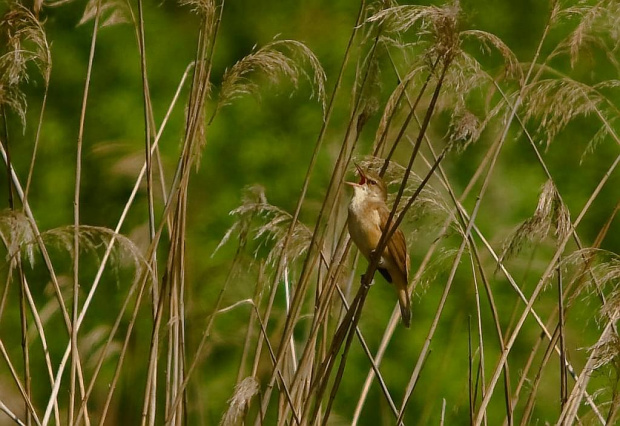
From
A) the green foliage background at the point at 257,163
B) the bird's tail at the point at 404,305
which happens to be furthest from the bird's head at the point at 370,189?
the green foliage background at the point at 257,163

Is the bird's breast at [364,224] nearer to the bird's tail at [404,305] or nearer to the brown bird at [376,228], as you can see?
the brown bird at [376,228]

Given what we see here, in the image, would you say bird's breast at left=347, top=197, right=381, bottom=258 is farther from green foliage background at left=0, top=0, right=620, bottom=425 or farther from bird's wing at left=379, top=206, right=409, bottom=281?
green foliage background at left=0, top=0, right=620, bottom=425

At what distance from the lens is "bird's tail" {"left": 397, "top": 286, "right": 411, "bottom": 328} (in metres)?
2.31

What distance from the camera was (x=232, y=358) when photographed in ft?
13.9

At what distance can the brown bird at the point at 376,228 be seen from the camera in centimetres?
224

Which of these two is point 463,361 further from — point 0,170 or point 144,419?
point 144,419

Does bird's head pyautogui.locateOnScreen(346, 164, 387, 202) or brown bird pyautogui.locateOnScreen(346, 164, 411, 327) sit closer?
brown bird pyautogui.locateOnScreen(346, 164, 411, 327)

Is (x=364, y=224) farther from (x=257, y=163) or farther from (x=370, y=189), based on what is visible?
(x=257, y=163)

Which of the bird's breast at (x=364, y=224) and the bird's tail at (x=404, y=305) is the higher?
the bird's breast at (x=364, y=224)

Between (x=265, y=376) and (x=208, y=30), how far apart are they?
2.15m

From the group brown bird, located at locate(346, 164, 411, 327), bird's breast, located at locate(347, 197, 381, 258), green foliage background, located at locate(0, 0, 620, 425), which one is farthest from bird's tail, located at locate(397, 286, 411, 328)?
green foliage background, located at locate(0, 0, 620, 425)

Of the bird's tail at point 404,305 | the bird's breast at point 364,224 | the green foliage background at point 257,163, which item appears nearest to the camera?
the bird's breast at point 364,224

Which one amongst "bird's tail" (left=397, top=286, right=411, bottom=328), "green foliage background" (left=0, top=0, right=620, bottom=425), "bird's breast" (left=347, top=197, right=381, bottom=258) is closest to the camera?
"bird's breast" (left=347, top=197, right=381, bottom=258)

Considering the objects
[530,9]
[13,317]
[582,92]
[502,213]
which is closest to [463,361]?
[502,213]
